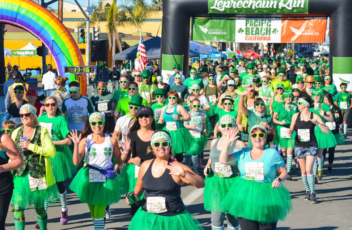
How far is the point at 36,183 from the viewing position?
7.19m

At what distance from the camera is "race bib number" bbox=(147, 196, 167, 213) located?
5.44 meters

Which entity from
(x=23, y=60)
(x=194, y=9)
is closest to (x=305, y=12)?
(x=194, y=9)

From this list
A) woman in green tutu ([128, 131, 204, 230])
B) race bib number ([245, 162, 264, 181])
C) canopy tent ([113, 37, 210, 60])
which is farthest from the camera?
canopy tent ([113, 37, 210, 60])

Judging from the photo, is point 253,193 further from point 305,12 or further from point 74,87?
point 305,12

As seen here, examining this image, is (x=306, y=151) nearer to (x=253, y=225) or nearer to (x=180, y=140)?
(x=180, y=140)

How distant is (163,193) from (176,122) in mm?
5528

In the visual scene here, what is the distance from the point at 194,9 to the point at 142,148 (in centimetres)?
1237

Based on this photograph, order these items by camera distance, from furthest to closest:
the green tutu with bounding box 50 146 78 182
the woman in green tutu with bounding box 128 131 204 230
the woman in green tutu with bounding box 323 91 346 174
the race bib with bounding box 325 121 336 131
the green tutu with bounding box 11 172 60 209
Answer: the woman in green tutu with bounding box 323 91 346 174
the race bib with bounding box 325 121 336 131
the green tutu with bounding box 50 146 78 182
the green tutu with bounding box 11 172 60 209
the woman in green tutu with bounding box 128 131 204 230

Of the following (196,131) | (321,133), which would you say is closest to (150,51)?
(196,131)

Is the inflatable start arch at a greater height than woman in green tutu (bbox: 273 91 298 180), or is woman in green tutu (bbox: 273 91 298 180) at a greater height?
the inflatable start arch

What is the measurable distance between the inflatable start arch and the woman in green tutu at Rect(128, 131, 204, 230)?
13.1m

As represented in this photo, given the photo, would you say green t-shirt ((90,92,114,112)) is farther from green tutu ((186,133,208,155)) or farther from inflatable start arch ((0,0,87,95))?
inflatable start arch ((0,0,87,95))

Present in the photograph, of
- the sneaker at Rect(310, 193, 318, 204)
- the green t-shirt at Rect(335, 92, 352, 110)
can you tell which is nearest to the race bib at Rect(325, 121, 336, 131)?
the sneaker at Rect(310, 193, 318, 204)

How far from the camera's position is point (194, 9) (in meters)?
19.0
